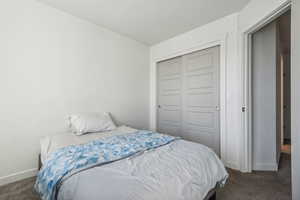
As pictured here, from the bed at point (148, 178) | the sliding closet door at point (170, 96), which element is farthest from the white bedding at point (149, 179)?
the sliding closet door at point (170, 96)

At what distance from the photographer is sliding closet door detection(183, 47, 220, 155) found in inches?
102

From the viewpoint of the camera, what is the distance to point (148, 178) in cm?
95

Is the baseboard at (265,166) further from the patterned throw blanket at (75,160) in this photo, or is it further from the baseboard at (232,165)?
the patterned throw blanket at (75,160)

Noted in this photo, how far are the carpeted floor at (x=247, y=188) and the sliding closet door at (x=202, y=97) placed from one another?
62 cm

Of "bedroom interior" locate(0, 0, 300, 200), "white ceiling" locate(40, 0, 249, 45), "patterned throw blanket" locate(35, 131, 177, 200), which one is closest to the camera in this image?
"patterned throw blanket" locate(35, 131, 177, 200)

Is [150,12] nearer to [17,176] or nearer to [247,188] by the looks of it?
[247,188]

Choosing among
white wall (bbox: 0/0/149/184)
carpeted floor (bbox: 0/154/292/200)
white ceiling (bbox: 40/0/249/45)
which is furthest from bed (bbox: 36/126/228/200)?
white ceiling (bbox: 40/0/249/45)

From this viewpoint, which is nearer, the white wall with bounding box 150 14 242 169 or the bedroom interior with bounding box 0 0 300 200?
the bedroom interior with bounding box 0 0 300 200

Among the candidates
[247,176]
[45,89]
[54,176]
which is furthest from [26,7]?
[247,176]

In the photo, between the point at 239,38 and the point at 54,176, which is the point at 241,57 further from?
the point at 54,176

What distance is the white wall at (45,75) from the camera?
190cm

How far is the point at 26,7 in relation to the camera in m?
2.03

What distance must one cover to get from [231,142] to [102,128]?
81.9 inches

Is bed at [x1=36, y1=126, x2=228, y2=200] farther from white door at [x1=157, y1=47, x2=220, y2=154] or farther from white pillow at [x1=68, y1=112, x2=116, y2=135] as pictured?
white door at [x1=157, y1=47, x2=220, y2=154]
